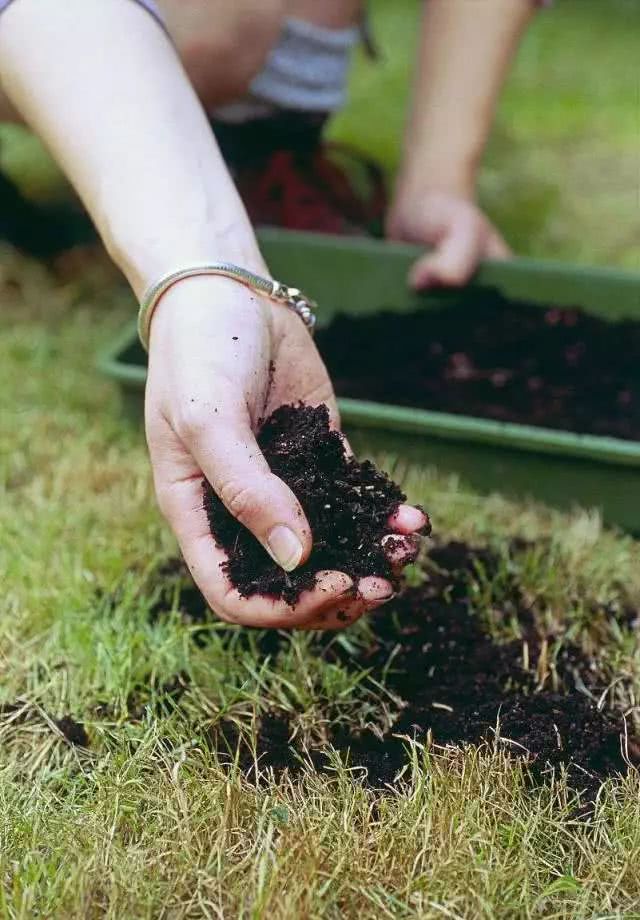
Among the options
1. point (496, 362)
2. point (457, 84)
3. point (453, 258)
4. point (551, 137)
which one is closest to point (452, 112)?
point (457, 84)

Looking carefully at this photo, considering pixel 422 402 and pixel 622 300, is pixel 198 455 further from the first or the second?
pixel 622 300

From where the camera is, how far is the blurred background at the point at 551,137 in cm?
289

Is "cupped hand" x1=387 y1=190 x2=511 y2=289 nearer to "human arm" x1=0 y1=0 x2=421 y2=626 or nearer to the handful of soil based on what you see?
"human arm" x1=0 y1=0 x2=421 y2=626

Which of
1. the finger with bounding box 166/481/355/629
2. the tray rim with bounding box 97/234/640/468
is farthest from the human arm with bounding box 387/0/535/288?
the finger with bounding box 166/481/355/629

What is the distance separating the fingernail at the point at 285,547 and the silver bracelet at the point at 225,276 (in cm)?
36

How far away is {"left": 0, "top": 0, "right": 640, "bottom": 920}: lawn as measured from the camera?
1.06m

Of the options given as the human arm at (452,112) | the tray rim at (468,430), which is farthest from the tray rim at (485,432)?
the human arm at (452,112)

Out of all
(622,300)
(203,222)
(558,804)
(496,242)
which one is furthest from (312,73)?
(558,804)

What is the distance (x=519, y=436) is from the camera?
1666mm

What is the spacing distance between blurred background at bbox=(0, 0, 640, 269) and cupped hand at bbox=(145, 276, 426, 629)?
5.35 feet

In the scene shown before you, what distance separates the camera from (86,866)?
3.47 feet

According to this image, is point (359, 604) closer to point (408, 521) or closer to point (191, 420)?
point (408, 521)

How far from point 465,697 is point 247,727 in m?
0.29

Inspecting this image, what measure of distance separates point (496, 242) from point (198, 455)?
1378 millimetres
